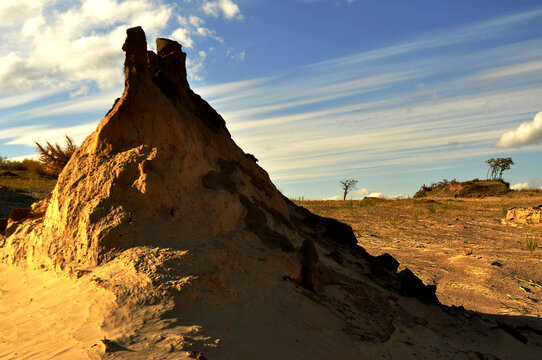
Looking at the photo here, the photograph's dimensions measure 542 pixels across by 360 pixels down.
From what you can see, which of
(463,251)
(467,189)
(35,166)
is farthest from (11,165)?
(467,189)

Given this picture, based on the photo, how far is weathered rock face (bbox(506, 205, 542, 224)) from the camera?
1534 centimetres

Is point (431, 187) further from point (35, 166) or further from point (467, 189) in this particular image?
point (35, 166)

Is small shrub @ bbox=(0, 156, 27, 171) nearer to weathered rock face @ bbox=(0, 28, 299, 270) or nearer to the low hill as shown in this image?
weathered rock face @ bbox=(0, 28, 299, 270)

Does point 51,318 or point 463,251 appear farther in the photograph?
point 463,251

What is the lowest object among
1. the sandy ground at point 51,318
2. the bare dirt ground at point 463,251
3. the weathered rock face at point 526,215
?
the sandy ground at point 51,318

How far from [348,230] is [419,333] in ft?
8.66

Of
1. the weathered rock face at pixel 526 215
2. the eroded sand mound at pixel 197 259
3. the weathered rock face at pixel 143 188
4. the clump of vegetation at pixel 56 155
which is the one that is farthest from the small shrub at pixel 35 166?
the weathered rock face at pixel 526 215

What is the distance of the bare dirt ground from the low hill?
31.2 ft

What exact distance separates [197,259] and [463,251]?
9158mm

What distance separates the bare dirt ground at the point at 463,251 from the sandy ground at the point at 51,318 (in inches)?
233

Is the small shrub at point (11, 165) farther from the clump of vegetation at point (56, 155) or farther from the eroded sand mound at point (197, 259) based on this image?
the eroded sand mound at point (197, 259)

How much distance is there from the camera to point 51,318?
128 inches

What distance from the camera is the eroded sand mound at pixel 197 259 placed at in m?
3.16

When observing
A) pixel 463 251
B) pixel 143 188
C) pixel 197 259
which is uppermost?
pixel 143 188
